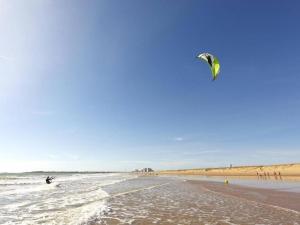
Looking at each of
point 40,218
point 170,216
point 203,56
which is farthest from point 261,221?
point 40,218

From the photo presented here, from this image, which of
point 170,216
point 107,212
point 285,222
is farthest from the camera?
point 107,212

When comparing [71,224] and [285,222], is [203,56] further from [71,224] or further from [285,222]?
[71,224]

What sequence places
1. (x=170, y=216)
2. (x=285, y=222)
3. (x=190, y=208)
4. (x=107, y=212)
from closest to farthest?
(x=285, y=222), (x=170, y=216), (x=107, y=212), (x=190, y=208)

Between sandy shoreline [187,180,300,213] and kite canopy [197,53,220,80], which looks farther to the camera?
sandy shoreline [187,180,300,213]

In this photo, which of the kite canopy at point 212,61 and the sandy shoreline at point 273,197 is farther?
the sandy shoreline at point 273,197

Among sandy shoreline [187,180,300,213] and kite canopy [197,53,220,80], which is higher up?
kite canopy [197,53,220,80]

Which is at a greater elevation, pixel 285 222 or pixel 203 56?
pixel 203 56

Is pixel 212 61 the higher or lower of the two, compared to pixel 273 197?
higher

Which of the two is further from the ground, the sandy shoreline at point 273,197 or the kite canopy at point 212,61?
the kite canopy at point 212,61

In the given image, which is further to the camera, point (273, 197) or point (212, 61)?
point (273, 197)

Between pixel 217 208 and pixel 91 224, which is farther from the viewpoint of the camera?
pixel 217 208

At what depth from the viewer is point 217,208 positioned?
1731 centimetres

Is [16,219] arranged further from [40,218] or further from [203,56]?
[203,56]

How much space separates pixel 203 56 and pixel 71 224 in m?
8.77
